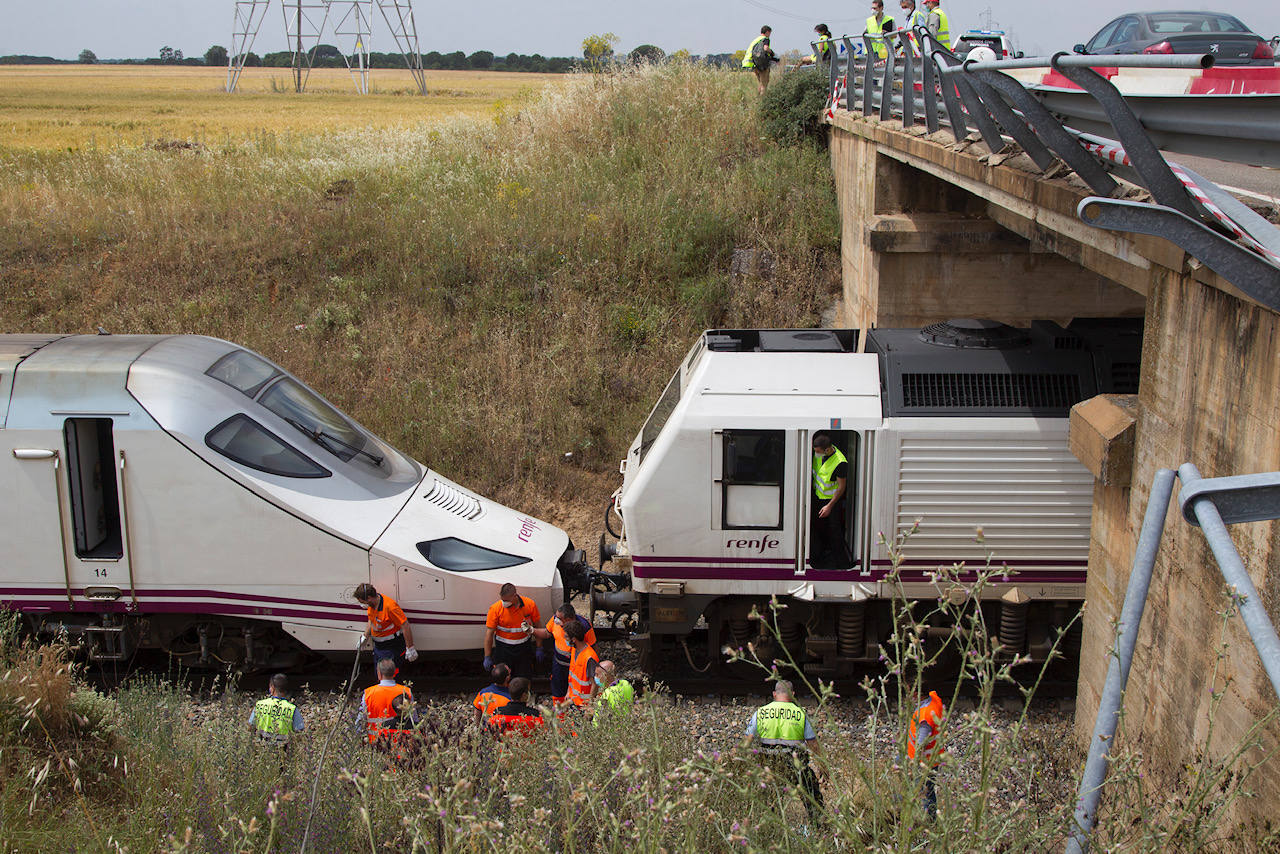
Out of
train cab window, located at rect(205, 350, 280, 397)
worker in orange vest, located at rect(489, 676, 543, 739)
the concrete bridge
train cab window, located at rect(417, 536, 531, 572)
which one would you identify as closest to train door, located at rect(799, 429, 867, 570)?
the concrete bridge

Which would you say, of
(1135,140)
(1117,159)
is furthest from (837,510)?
(1135,140)

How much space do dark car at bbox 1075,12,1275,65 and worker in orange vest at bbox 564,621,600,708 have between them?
35.7 feet

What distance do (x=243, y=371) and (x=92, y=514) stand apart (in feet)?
5.70

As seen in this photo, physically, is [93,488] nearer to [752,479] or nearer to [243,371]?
[243,371]

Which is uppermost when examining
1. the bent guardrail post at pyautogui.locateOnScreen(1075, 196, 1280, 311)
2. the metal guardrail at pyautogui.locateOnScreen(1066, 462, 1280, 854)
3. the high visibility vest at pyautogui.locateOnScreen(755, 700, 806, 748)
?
the bent guardrail post at pyautogui.locateOnScreen(1075, 196, 1280, 311)

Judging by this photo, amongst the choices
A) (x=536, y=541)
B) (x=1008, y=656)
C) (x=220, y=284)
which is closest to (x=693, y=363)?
(x=536, y=541)

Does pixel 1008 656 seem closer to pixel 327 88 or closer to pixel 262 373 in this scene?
pixel 262 373

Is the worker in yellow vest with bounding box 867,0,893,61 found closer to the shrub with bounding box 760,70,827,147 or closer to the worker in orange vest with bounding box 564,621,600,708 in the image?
the shrub with bounding box 760,70,827,147

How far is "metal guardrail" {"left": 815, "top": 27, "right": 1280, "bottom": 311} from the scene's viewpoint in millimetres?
4066

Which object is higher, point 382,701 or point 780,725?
point 780,725

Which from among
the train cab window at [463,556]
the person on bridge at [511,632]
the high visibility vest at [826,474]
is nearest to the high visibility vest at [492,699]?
the person on bridge at [511,632]

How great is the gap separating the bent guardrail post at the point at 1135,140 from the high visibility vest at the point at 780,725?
11.4 feet

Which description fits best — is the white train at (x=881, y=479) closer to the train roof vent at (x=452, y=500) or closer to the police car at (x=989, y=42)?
the train roof vent at (x=452, y=500)

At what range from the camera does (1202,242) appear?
4.19 metres
